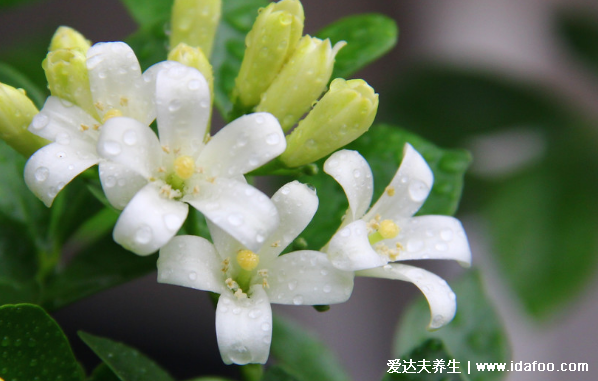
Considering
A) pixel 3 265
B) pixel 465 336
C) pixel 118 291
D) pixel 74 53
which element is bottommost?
pixel 118 291

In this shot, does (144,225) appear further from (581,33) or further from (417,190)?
(581,33)

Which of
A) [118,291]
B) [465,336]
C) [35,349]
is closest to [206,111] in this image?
[35,349]

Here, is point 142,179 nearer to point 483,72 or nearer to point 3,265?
point 3,265

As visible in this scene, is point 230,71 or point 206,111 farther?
point 230,71

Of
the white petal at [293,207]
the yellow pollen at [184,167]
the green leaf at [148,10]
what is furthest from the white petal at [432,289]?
the green leaf at [148,10]

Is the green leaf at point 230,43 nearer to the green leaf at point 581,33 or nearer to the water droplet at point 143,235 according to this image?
the water droplet at point 143,235

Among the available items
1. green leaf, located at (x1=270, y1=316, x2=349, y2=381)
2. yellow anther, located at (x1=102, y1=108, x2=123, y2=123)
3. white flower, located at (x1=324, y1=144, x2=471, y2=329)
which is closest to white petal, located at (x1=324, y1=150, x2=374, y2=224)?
white flower, located at (x1=324, y1=144, x2=471, y2=329)

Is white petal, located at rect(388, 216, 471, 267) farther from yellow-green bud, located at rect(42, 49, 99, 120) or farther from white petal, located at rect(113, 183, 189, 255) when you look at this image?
yellow-green bud, located at rect(42, 49, 99, 120)
